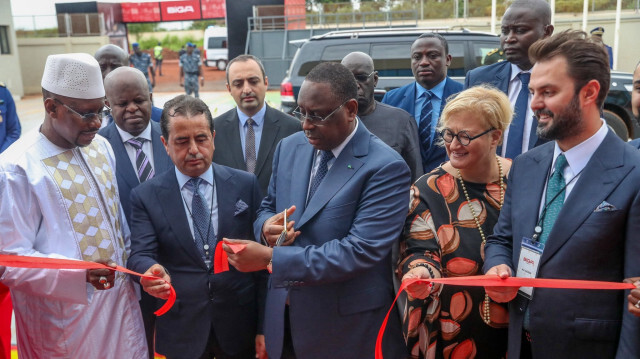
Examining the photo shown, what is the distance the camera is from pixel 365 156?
2463mm

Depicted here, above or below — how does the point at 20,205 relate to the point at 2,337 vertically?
above

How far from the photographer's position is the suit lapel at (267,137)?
3.95m

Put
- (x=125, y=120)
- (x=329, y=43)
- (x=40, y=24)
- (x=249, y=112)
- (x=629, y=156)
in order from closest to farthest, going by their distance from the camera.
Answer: (x=629, y=156) → (x=125, y=120) → (x=249, y=112) → (x=329, y=43) → (x=40, y=24)

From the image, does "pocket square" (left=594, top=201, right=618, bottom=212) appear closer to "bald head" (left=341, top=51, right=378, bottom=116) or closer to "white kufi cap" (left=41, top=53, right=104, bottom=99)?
"white kufi cap" (left=41, top=53, right=104, bottom=99)

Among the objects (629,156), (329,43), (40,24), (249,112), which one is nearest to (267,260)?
(629,156)

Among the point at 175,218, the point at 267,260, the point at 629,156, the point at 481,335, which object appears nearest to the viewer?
the point at 629,156

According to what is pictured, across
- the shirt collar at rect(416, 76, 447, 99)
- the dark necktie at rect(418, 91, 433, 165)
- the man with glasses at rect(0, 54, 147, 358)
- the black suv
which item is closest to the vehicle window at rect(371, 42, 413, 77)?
the black suv

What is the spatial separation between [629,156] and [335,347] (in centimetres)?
149

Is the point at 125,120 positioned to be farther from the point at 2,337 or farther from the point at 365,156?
the point at 365,156

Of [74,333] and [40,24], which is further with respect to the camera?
[40,24]

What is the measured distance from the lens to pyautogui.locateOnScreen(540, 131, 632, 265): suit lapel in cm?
198

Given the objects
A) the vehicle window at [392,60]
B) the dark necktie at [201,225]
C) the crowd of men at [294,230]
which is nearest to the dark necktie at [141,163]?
the crowd of men at [294,230]

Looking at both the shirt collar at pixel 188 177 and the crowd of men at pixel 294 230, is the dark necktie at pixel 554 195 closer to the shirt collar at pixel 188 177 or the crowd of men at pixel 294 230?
the crowd of men at pixel 294 230

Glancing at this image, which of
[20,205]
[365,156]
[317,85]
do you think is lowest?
[20,205]
